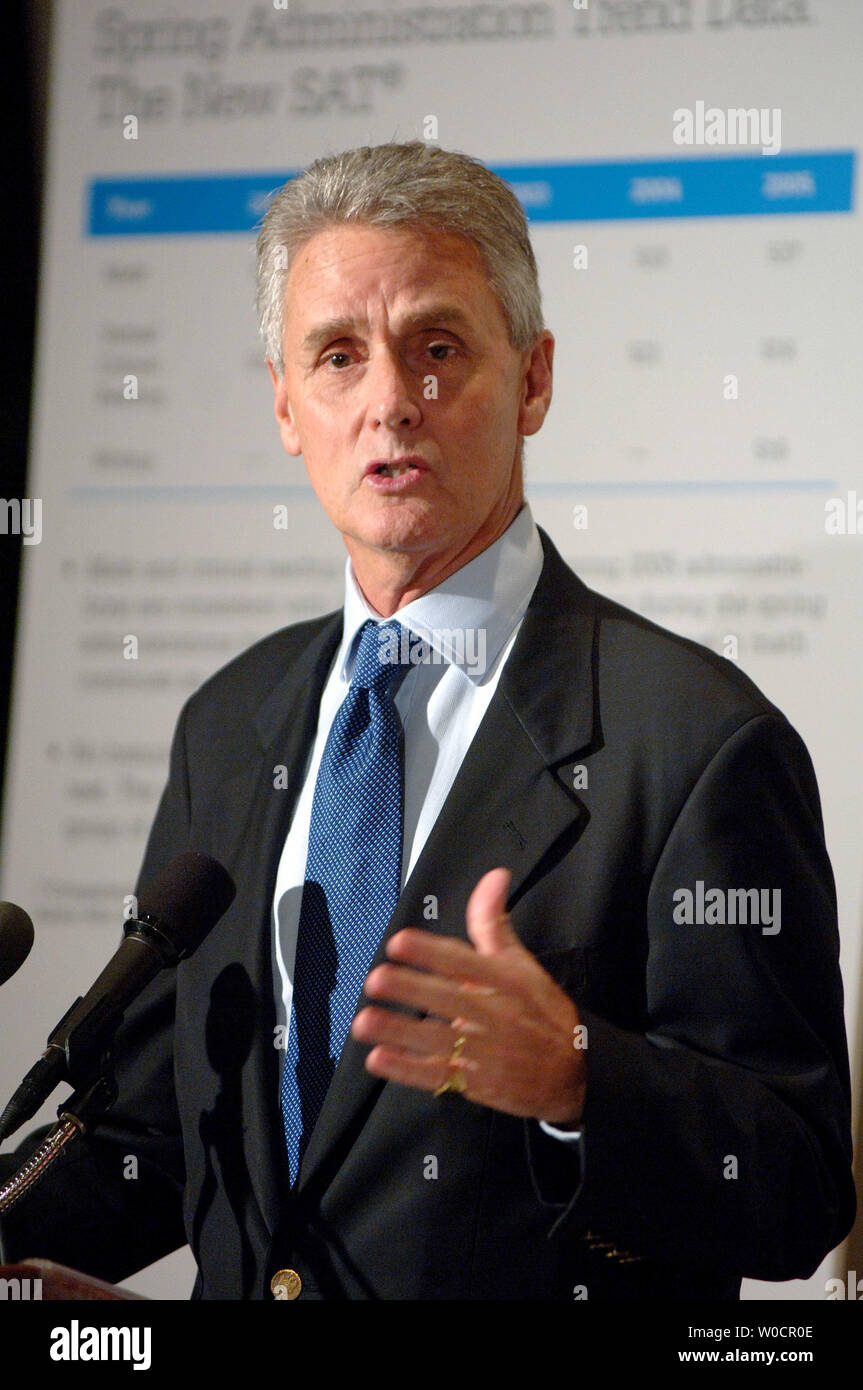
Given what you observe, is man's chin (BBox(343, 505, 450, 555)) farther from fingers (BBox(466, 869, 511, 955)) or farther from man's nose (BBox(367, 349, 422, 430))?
fingers (BBox(466, 869, 511, 955))

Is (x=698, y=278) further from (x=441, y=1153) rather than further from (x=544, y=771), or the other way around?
(x=441, y=1153)

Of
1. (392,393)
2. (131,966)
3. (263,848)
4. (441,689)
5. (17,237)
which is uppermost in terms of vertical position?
(17,237)

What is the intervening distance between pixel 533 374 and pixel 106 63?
1253 mm

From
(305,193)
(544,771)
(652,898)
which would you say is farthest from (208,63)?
(652,898)

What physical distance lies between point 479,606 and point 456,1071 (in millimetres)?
740

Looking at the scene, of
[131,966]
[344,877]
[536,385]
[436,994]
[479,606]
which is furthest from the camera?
[536,385]

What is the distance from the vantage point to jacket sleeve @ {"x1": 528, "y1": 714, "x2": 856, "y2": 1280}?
141 centimetres

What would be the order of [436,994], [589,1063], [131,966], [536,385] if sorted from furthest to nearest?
1. [536,385]
2. [131,966]
3. [589,1063]
4. [436,994]

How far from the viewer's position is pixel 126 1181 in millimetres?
1839


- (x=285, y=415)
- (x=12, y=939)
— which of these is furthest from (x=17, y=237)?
(x=12, y=939)

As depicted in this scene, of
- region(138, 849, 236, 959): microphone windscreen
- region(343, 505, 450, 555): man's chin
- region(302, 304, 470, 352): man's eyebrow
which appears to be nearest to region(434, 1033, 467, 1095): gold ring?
region(138, 849, 236, 959): microphone windscreen

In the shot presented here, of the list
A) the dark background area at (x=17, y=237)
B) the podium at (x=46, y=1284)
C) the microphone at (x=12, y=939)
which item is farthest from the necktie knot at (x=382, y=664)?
the dark background area at (x=17, y=237)

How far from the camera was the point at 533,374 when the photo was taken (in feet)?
6.58

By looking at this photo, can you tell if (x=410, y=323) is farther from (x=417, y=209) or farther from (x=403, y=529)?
(x=403, y=529)
